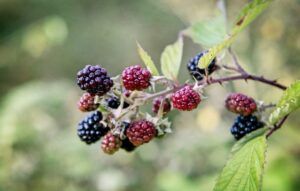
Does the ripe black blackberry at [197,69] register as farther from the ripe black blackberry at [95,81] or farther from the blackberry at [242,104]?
the ripe black blackberry at [95,81]

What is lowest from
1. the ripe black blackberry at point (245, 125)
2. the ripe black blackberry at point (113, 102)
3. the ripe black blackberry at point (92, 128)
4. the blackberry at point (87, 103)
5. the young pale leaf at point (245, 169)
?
the young pale leaf at point (245, 169)

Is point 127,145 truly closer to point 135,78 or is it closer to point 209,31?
point 135,78

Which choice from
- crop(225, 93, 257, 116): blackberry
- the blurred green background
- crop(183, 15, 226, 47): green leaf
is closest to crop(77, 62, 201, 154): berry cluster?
crop(225, 93, 257, 116): blackberry

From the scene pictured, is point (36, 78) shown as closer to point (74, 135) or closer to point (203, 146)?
point (74, 135)

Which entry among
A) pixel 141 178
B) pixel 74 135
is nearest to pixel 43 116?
pixel 74 135

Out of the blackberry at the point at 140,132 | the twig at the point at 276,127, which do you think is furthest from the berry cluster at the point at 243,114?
the blackberry at the point at 140,132

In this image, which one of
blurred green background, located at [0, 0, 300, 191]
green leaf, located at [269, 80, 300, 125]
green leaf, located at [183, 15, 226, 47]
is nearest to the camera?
green leaf, located at [269, 80, 300, 125]

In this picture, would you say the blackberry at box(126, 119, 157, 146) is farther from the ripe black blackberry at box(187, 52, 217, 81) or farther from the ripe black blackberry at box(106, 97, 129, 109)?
the ripe black blackberry at box(187, 52, 217, 81)
